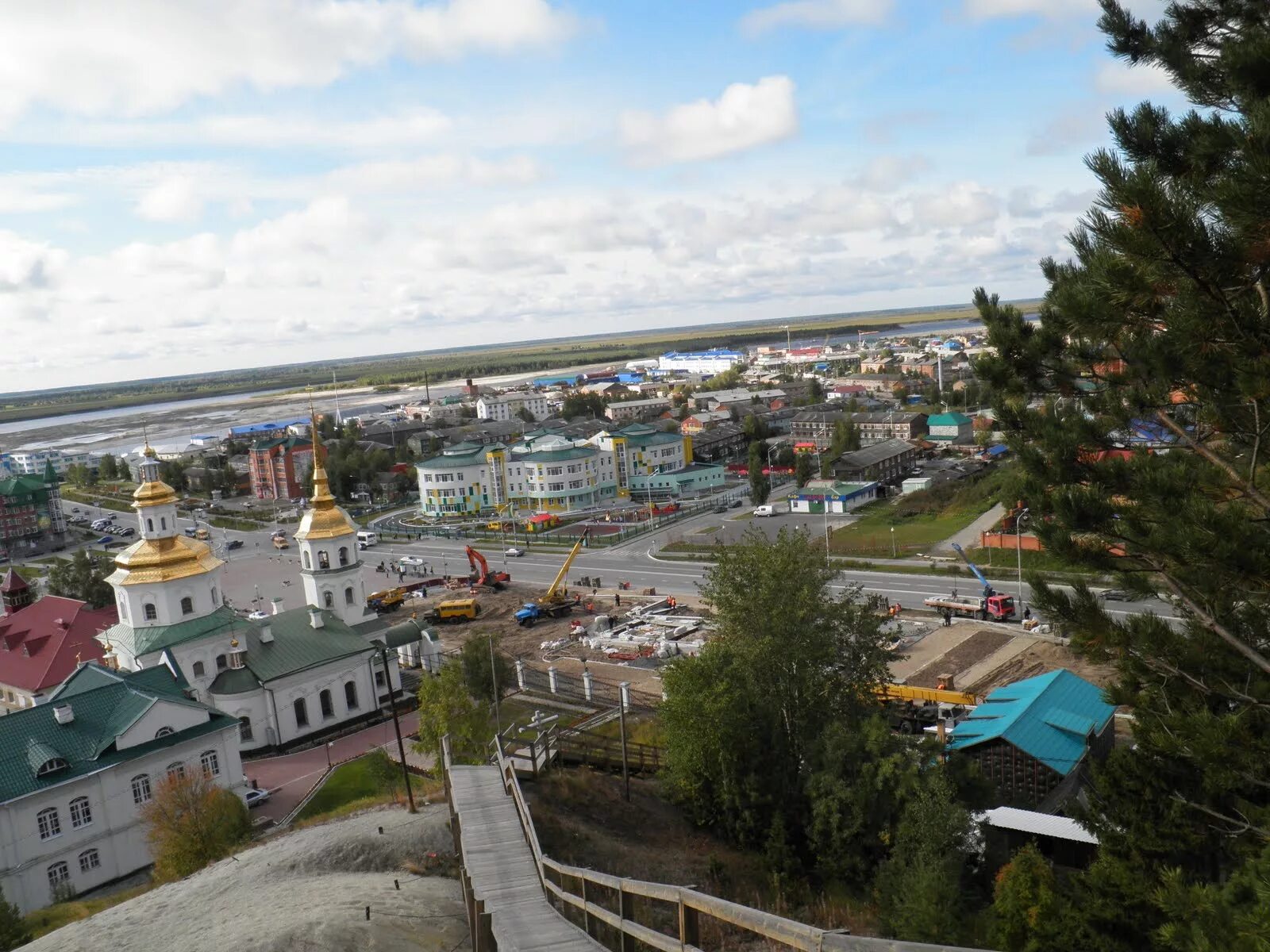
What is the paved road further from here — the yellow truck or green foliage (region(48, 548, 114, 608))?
green foliage (region(48, 548, 114, 608))

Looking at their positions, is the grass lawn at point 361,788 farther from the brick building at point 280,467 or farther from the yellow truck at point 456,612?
the brick building at point 280,467

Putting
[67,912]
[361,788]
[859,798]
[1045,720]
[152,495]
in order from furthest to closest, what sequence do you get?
[152,495] → [361,788] → [1045,720] → [67,912] → [859,798]

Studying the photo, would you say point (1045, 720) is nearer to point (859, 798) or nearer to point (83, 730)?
point (859, 798)

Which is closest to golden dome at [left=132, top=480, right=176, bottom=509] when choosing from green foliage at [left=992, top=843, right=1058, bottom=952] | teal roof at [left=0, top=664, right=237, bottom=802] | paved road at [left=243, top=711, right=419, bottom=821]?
teal roof at [left=0, top=664, right=237, bottom=802]

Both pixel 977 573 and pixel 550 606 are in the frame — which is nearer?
pixel 977 573

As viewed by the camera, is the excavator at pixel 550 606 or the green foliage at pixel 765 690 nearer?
the green foliage at pixel 765 690

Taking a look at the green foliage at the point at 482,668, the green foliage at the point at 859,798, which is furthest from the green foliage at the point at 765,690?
the green foliage at the point at 482,668

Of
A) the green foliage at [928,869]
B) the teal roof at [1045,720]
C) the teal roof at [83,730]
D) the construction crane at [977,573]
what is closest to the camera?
the green foliage at [928,869]

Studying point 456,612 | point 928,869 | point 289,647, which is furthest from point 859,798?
point 456,612
